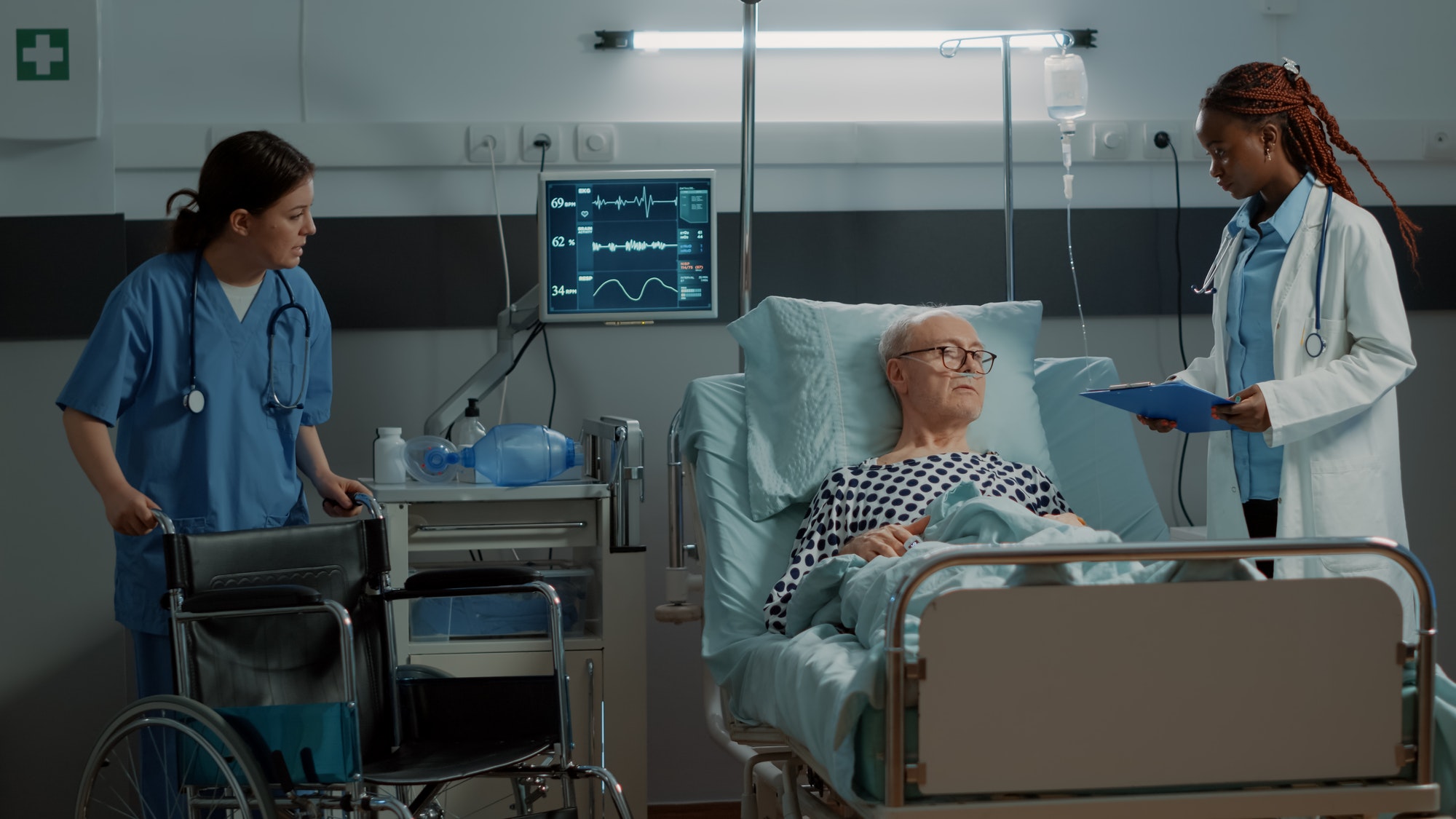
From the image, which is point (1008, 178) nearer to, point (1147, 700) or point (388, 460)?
point (388, 460)

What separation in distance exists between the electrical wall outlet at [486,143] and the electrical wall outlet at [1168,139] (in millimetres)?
1639

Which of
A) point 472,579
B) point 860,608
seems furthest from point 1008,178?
point 472,579


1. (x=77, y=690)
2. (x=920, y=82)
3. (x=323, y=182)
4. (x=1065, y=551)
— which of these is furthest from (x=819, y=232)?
(x=77, y=690)

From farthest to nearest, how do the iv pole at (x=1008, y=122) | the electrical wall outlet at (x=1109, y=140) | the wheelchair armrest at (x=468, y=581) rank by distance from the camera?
the electrical wall outlet at (x=1109, y=140) < the iv pole at (x=1008, y=122) < the wheelchair armrest at (x=468, y=581)

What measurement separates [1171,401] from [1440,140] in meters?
1.98

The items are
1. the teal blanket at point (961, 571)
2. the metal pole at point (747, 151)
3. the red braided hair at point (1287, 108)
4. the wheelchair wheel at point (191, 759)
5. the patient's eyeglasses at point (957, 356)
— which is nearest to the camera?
the teal blanket at point (961, 571)

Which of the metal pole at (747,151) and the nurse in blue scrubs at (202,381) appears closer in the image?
the nurse in blue scrubs at (202,381)

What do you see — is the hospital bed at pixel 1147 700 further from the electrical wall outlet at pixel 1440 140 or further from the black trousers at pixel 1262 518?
the electrical wall outlet at pixel 1440 140

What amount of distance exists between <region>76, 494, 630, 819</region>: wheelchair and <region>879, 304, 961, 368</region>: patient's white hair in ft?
2.75

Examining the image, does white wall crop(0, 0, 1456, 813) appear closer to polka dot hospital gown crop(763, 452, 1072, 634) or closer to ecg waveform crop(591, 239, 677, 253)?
ecg waveform crop(591, 239, 677, 253)

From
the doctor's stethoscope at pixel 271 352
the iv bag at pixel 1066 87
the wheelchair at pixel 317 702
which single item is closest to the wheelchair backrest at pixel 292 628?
the wheelchair at pixel 317 702

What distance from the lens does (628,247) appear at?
2.73 m

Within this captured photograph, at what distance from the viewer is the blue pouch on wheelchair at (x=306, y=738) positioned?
65.4 inches

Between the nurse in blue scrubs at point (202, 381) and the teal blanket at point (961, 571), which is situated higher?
the nurse in blue scrubs at point (202, 381)
